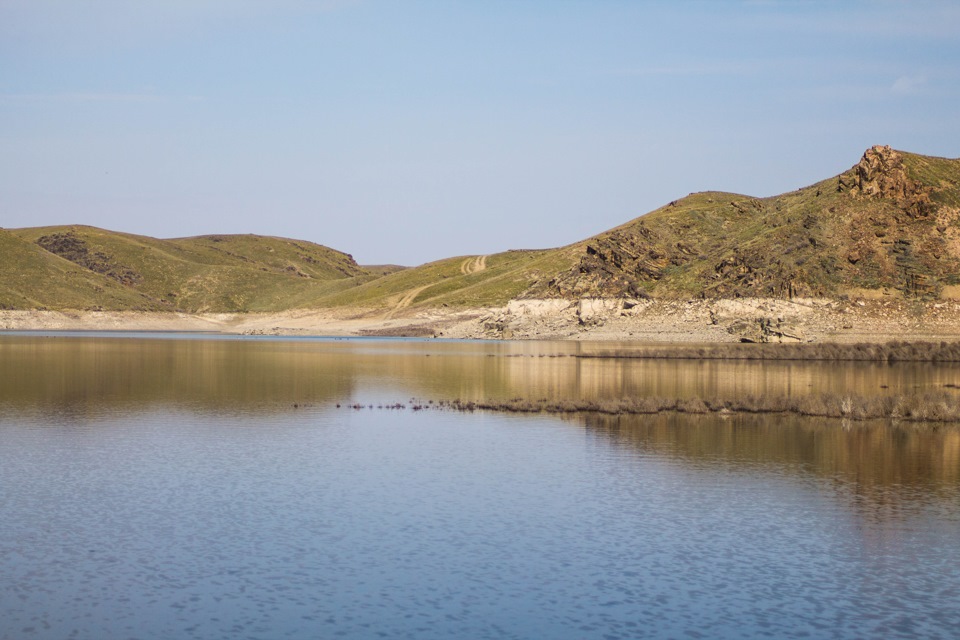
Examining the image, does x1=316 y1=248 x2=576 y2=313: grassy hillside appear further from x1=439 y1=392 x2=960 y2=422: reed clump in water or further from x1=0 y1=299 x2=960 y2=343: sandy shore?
x1=439 y1=392 x2=960 y2=422: reed clump in water

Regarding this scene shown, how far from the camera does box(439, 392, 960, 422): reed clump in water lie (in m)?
39.9

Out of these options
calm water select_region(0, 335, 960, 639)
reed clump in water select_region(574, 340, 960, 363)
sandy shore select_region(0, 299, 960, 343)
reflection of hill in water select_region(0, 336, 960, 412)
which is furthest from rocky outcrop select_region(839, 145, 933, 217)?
calm water select_region(0, 335, 960, 639)

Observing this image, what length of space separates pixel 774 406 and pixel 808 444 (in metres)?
9.25

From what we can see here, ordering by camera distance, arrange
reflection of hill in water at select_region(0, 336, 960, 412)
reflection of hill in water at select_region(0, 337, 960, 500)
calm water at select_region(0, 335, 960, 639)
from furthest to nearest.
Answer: reflection of hill in water at select_region(0, 336, 960, 412), reflection of hill in water at select_region(0, 337, 960, 500), calm water at select_region(0, 335, 960, 639)

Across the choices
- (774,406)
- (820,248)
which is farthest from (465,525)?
(820,248)

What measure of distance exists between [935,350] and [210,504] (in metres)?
74.8

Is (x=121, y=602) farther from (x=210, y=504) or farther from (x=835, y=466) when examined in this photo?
(x=835, y=466)

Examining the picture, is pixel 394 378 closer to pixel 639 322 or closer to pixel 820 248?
pixel 639 322

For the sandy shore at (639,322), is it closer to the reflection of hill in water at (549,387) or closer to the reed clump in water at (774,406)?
the reflection of hill in water at (549,387)

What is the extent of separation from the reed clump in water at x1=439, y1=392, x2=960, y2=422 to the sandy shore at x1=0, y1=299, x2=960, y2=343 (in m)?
54.9

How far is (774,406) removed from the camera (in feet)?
138

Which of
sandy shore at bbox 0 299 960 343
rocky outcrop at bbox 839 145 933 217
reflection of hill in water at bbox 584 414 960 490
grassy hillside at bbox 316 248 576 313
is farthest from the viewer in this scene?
grassy hillside at bbox 316 248 576 313

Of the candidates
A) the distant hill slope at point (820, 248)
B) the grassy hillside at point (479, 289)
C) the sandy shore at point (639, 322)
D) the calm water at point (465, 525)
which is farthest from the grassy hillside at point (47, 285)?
the calm water at point (465, 525)

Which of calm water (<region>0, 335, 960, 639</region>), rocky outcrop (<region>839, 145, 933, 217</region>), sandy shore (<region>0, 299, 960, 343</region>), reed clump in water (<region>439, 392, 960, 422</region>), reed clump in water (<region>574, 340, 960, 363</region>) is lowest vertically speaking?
calm water (<region>0, 335, 960, 639</region>)
